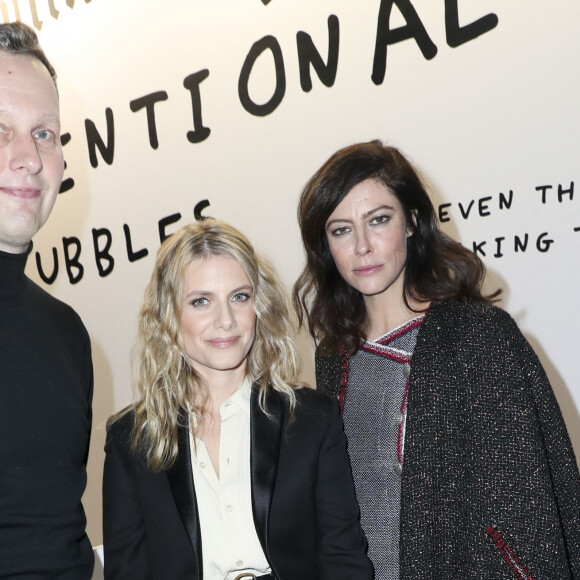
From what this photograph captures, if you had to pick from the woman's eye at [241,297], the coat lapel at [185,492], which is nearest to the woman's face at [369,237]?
the woman's eye at [241,297]

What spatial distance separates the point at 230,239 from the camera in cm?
199

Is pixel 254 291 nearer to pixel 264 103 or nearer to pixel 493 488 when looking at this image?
pixel 493 488

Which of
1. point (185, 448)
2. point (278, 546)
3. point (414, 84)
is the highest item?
point (414, 84)

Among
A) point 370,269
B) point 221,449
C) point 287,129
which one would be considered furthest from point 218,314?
point 287,129

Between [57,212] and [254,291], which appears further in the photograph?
[57,212]

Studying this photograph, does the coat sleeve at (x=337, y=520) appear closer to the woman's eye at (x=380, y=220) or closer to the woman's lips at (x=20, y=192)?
the woman's eye at (x=380, y=220)

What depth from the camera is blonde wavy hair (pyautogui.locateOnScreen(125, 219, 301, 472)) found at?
1.91 m

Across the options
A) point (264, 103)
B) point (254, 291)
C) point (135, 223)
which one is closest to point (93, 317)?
point (135, 223)

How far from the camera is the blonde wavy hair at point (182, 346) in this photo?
191cm

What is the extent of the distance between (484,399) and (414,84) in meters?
1.54

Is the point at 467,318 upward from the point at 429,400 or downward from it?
upward

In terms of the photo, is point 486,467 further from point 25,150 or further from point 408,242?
point 25,150

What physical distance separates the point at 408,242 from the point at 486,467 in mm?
665

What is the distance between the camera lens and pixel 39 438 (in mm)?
1651
